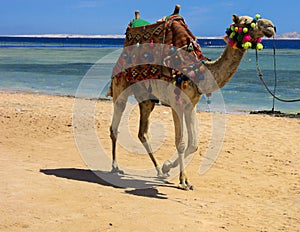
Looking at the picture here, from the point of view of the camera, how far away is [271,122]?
13.7 m

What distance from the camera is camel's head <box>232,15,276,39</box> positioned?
611cm

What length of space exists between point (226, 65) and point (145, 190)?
211 cm

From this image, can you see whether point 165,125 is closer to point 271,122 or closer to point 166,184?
point 271,122

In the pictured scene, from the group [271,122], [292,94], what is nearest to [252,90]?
[292,94]

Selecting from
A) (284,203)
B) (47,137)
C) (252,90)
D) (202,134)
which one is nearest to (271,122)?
(202,134)

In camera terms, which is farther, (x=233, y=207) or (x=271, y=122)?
(x=271, y=122)

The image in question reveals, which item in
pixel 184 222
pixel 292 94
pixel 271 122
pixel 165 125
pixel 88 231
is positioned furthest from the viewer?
pixel 292 94

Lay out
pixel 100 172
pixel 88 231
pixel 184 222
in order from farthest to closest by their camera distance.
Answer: pixel 100 172
pixel 184 222
pixel 88 231

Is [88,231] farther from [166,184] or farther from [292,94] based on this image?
[292,94]

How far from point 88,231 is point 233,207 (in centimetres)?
212

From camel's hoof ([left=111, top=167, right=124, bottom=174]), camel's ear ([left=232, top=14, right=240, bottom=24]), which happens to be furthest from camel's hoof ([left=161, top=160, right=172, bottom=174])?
camel's ear ([left=232, top=14, right=240, bottom=24])

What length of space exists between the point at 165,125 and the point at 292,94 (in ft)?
40.1

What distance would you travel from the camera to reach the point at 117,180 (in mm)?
7582

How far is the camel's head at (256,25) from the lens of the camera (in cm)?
611
